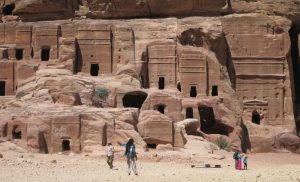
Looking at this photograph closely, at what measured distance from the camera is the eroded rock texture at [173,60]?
149 ft

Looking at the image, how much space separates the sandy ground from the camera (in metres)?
24.2

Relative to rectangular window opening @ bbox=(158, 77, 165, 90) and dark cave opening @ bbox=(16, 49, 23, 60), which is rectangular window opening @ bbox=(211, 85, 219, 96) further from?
dark cave opening @ bbox=(16, 49, 23, 60)

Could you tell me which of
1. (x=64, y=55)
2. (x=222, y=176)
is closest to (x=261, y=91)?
(x=64, y=55)

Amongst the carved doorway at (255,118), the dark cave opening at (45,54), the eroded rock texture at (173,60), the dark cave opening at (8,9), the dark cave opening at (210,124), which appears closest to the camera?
the eroded rock texture at (173,60)

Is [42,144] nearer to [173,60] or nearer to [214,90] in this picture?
[173,60]

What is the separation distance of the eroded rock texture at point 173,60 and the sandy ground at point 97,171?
969 centimetres

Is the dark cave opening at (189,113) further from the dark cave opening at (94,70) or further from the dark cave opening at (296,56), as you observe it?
the dark cave opening at (296,56)

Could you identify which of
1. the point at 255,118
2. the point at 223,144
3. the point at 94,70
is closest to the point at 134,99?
the point at 94,70

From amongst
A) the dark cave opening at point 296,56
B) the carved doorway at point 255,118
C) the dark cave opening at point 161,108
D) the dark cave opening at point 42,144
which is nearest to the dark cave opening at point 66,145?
the dark cave opening at point 42,144

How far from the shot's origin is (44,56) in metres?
49.9

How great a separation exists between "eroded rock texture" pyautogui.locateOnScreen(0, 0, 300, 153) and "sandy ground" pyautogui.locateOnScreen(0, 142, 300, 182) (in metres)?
9.69

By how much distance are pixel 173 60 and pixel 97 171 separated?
76.1 feet

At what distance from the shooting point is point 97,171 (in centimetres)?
2664

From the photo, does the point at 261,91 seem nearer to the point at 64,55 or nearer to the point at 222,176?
the point at 64,55
